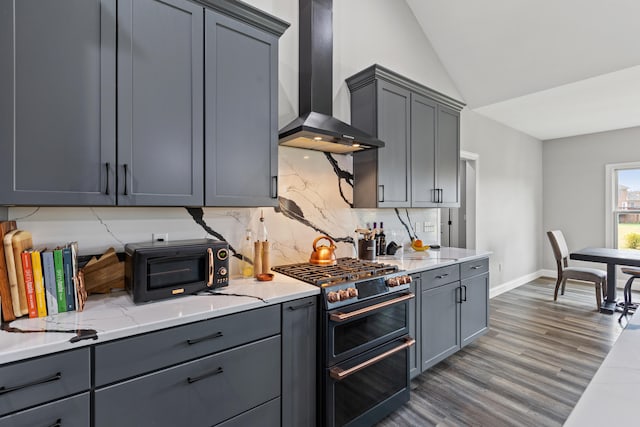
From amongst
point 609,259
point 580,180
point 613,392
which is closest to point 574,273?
point 609,259

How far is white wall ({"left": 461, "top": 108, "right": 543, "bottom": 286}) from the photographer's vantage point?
15.4 ft

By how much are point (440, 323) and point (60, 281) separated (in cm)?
258

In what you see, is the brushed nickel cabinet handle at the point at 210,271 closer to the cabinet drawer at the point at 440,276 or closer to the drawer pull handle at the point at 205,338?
the drawer pull handle at the point at 205,338

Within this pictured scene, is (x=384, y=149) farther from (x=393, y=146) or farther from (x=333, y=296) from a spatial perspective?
(x=333, y=296)

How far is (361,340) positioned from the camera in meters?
1.94

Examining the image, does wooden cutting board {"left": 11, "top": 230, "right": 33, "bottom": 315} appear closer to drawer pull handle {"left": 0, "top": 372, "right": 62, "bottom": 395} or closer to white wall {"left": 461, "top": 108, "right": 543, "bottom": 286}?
drawer pull handle {"left": 0, "top": 372, "right": 62, "bottom": 395}

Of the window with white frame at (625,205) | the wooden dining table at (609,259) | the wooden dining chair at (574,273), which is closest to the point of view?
the wooden dining table at (609,259)

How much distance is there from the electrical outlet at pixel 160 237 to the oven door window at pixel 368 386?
4.11 ft

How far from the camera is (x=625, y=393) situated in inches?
29.2

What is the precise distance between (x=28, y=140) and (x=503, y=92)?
15.3 ft

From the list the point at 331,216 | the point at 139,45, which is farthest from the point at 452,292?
the point at 139,45

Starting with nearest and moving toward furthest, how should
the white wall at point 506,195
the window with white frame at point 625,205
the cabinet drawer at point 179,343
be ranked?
the cabinet drawer at point 179,343 → the white wall at point 506,195 → the window with white frame at point 625,205

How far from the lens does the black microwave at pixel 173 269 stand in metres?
1.50

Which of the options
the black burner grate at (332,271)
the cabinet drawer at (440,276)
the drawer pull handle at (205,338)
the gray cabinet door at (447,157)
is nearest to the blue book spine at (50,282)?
the drawer pull handle at (205,338)
